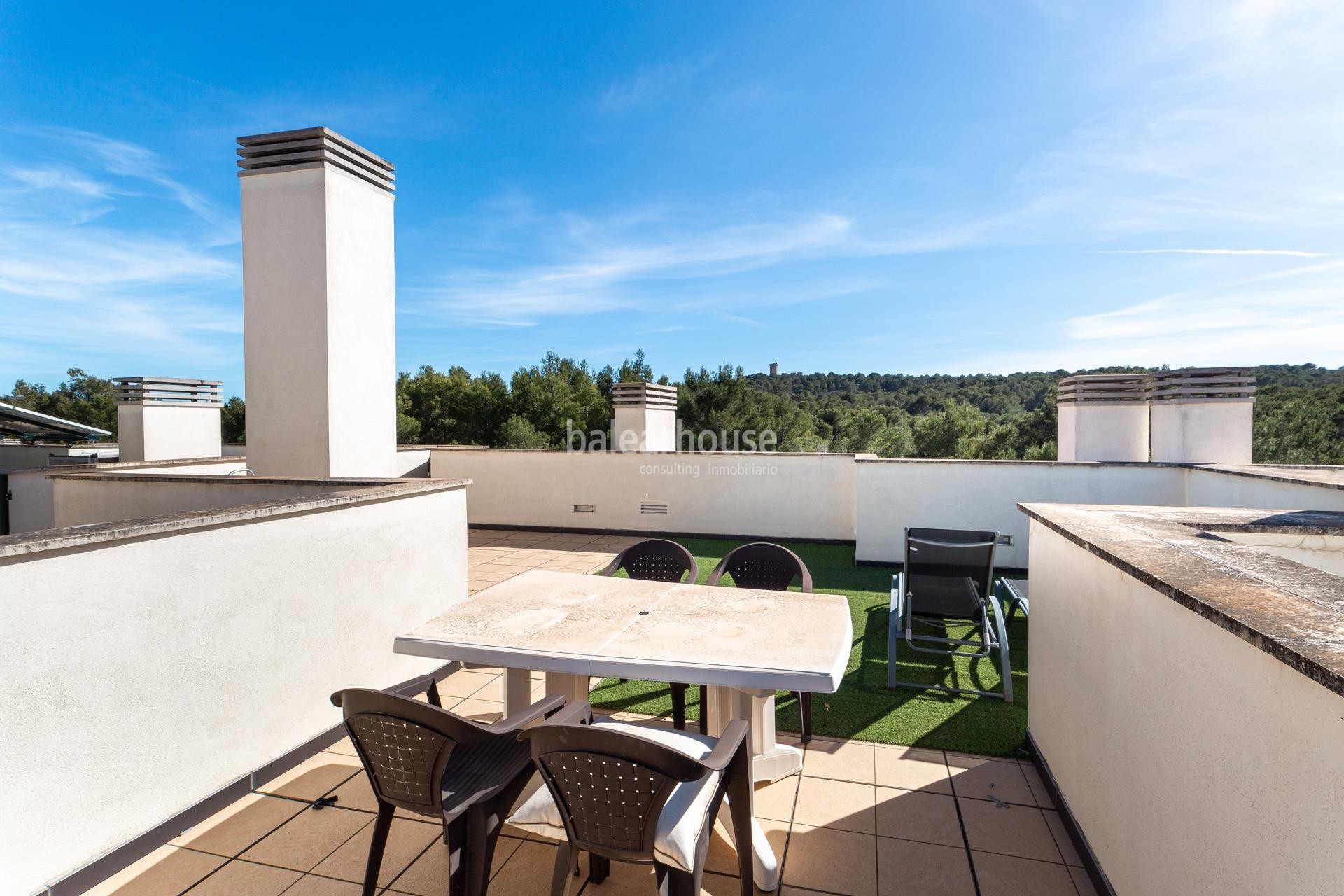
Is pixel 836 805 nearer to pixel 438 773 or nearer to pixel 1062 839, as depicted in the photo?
pixel 1062 839

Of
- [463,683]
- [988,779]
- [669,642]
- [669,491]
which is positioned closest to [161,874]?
[463,683]

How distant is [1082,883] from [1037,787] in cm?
60

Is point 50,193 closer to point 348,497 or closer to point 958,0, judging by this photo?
point 348,497

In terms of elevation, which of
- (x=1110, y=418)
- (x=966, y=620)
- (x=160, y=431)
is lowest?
(x=966, y=620)

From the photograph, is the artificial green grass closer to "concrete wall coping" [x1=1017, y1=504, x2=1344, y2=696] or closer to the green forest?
"concrete wall coping" [x1=1017, y1=504, x2=1344, y2=696]

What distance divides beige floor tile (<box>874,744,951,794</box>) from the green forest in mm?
19594

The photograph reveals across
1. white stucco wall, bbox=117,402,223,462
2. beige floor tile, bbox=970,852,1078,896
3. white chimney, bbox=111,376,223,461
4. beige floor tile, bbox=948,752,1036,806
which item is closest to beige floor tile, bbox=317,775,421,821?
beige floor tile, bbox=970,852,1078,896

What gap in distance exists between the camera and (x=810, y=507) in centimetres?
809

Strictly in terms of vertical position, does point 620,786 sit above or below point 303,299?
below

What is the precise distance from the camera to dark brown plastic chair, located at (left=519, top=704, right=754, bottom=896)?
54.7 inches

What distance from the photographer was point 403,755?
164 centimetres

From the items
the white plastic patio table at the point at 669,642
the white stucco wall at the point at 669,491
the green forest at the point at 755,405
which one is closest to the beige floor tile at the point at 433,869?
the white plastic patio table at the point at 669,642

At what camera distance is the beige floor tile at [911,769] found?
2.60 m

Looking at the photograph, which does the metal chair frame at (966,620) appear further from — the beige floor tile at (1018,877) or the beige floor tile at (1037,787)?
the beige floor tile at (1018,877)
